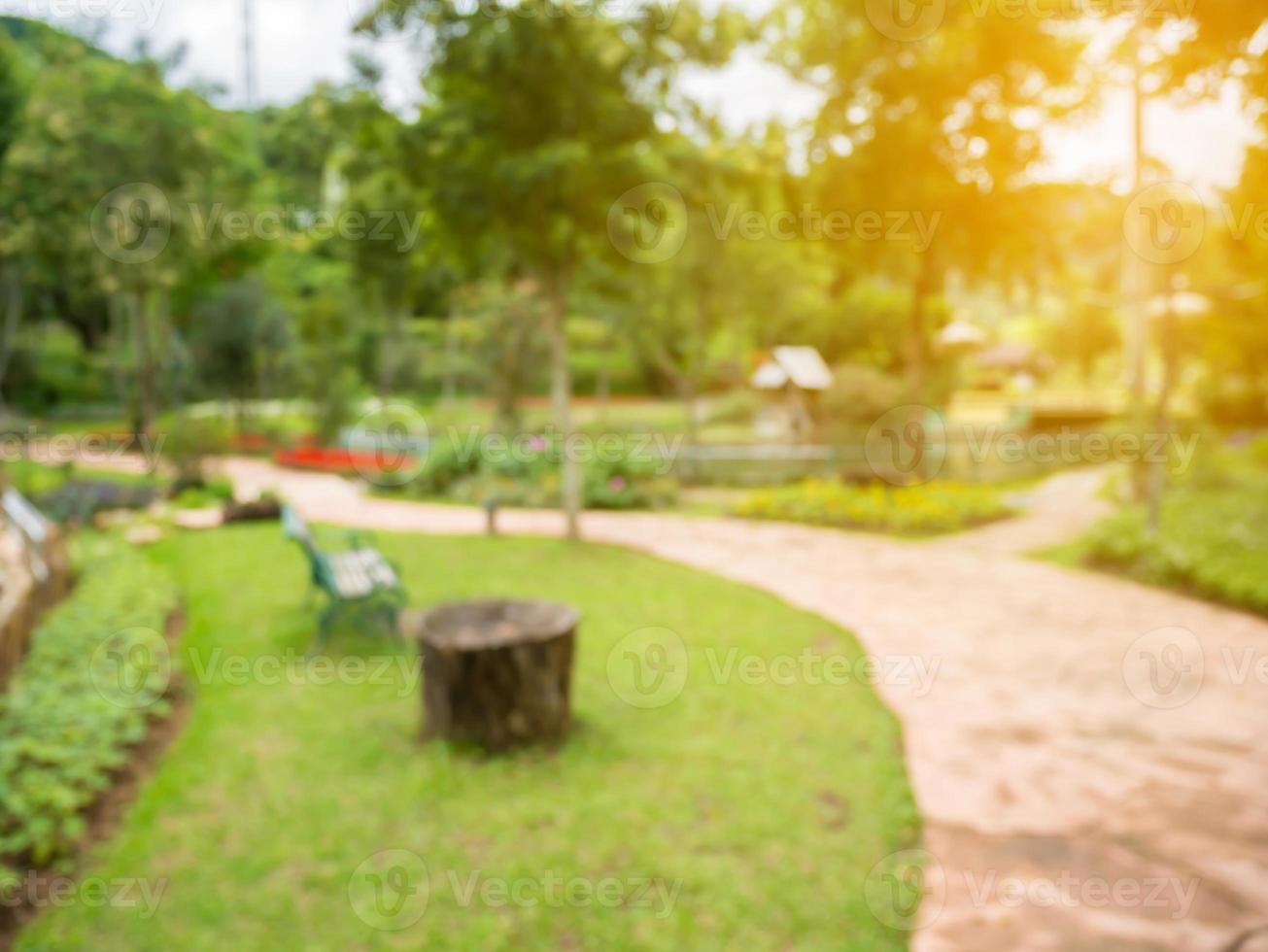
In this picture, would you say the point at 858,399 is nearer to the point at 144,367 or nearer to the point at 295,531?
the point at 295,531

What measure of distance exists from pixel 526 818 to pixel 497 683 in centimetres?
84

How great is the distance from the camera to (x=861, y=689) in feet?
18.5

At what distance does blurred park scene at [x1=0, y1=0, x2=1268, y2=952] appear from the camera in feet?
11.7

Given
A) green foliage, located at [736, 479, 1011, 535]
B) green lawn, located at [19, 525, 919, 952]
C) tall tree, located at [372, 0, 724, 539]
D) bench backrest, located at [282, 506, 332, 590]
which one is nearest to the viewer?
green lawn, located at [19, 525, 919, 952]

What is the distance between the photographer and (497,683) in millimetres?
4617

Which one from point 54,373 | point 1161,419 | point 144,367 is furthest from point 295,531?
point 54,373

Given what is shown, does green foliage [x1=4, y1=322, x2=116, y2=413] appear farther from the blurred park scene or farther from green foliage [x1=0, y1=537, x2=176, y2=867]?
green foliage [x1=0, y1=537, x2=176, y2=867]

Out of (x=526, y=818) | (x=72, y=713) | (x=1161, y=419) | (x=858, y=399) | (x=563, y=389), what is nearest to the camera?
(x=526, y=818)

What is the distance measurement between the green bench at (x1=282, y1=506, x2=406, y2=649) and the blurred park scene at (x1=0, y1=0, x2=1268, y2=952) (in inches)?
2.4

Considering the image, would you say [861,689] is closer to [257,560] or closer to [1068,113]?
[257,560]

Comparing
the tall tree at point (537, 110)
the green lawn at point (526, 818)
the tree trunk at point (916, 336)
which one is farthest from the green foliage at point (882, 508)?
the green lawn at point (526, 818)

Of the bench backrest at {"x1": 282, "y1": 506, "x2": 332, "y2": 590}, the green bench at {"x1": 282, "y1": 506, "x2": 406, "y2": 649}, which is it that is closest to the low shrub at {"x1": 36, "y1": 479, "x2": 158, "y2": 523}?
the green bench at {"x1": 282, "y1": 506, "x2": 406, "y2": 649}

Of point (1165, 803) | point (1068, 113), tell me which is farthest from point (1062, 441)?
point (1165, 803)

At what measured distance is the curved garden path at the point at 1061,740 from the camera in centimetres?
334
